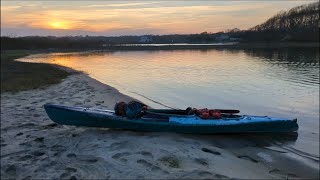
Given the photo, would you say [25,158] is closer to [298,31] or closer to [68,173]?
[68,173]

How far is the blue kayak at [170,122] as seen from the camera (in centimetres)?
1363

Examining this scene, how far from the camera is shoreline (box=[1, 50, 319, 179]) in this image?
29.7ft

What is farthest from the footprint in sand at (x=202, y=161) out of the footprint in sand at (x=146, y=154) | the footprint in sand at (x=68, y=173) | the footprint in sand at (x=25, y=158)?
the footprint in sand at (x=25, y=158)

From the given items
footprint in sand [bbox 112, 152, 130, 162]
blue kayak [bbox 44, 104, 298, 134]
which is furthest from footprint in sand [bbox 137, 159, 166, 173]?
blue kayak [bbox 44, 104, 298, 134]

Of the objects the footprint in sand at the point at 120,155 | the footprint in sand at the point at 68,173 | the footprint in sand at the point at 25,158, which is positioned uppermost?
the footprint in sand at the point at 68,173

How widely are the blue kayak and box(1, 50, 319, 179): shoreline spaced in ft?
0.83

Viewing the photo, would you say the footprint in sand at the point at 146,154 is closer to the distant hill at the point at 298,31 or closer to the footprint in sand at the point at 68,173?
the footprint in sand at the point at 68,173

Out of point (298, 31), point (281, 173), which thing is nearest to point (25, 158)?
point (281, 173)

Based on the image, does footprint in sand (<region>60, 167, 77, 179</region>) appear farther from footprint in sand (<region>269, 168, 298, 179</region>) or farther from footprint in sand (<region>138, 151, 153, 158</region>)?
footprint in sand (<region>269, 168, 298, 179</region>)

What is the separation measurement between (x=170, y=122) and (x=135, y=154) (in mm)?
3550

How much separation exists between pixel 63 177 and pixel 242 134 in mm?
7523

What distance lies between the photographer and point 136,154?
10250 millimetres

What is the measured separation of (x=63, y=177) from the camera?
8656mm

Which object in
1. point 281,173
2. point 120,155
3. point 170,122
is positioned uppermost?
point 170,122
